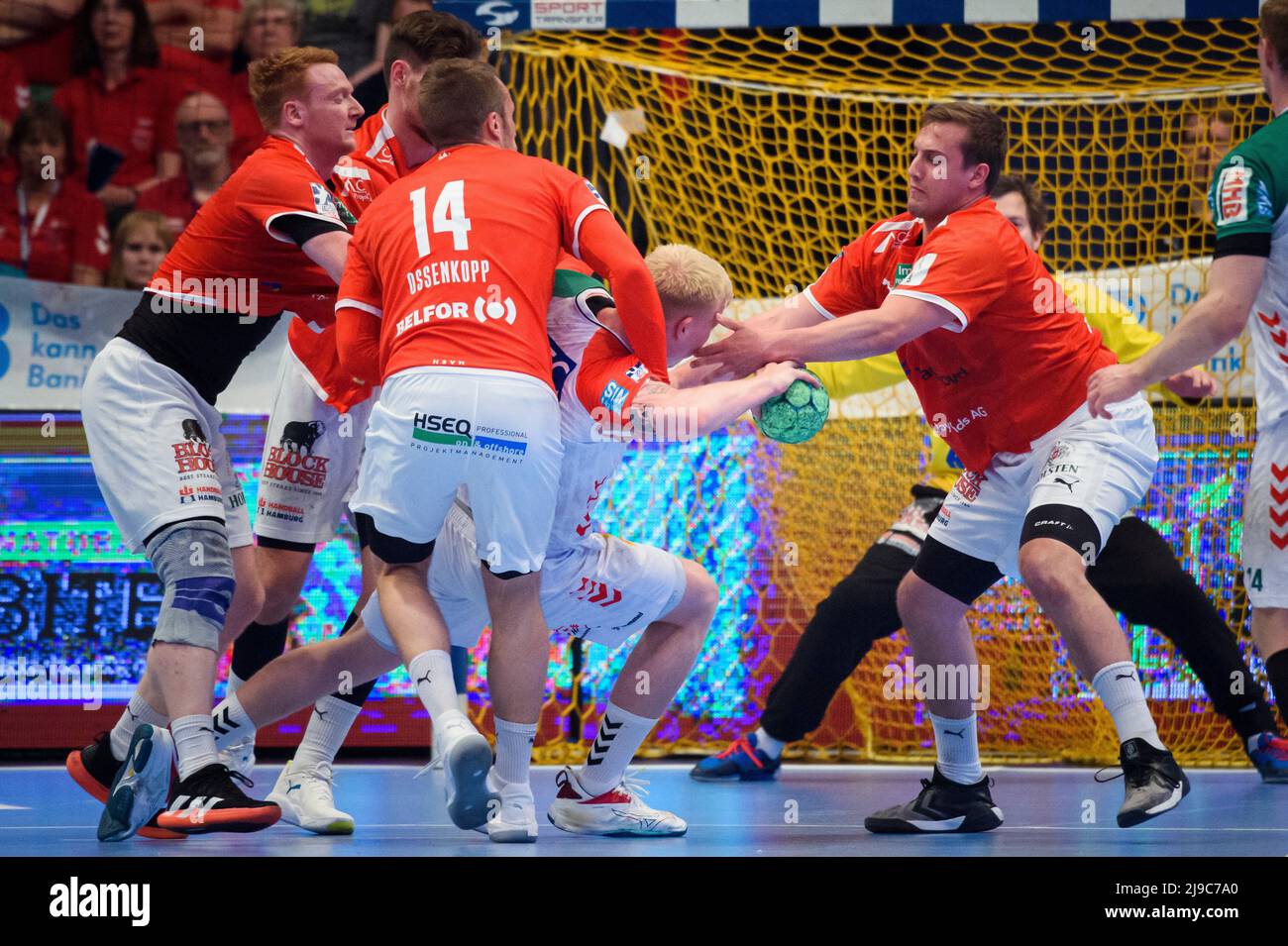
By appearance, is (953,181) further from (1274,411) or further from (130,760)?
(130,760)

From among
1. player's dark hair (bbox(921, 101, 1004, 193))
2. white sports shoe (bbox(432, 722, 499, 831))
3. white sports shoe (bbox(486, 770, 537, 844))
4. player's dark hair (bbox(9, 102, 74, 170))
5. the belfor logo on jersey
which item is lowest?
white sports shoe (bbox(486, 770, 537, 844))

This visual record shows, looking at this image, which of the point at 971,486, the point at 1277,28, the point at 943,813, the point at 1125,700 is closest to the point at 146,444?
the point at 971,486

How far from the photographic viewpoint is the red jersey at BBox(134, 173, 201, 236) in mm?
7125

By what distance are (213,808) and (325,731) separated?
2.02ft

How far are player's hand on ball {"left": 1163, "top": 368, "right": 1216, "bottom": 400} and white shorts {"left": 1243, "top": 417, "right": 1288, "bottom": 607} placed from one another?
1.03 metres

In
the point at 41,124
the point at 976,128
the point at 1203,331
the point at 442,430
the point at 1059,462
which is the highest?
the point at 41,124

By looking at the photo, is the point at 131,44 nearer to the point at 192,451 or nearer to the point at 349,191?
the point at 349,191

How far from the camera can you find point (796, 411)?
376cm

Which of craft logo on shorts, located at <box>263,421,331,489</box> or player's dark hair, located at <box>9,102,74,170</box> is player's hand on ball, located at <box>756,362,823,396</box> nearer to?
craft logo on shorts, located at <box>263,421,331,489</box>

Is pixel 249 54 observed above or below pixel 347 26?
below

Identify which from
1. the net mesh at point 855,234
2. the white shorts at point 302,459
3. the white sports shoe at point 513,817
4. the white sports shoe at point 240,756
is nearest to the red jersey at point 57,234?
the net mesh at point 855,234

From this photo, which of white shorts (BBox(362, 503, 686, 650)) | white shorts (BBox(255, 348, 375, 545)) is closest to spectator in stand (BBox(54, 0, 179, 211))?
white shorts (BBox(255, 348, 375, 545))

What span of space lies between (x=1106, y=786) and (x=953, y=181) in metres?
2.41
